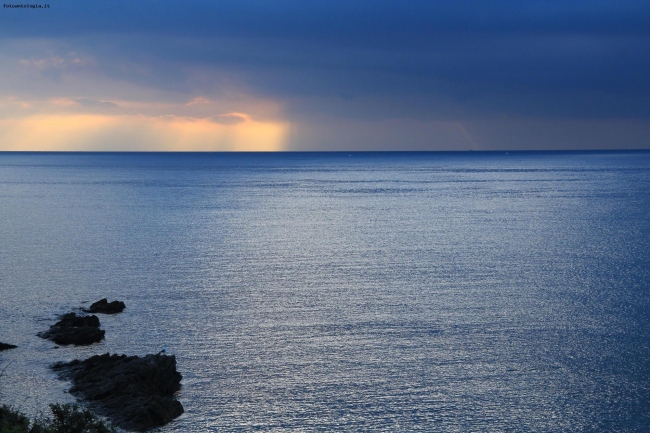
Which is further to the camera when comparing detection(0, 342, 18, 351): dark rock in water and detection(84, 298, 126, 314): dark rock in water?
detection(84, 298, 126, 314): dark rock in water

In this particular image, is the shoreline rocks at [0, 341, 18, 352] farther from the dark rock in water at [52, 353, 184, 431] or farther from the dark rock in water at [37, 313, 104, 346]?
the dark rock in water at [52, 353, 184, 431]

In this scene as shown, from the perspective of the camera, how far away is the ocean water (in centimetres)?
2528

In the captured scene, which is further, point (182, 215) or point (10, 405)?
point (182, 215)

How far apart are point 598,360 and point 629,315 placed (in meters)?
7.77

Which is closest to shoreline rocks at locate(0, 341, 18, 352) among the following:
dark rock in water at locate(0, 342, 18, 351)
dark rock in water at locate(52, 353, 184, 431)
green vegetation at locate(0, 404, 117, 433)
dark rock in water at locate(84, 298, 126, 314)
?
dark rock in water at locate(0, 342, 18, 351)

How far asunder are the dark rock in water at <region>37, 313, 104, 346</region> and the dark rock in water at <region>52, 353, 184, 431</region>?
11.0 feet

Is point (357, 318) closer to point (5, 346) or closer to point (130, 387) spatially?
point (130, 387)

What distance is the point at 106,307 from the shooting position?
121 feet

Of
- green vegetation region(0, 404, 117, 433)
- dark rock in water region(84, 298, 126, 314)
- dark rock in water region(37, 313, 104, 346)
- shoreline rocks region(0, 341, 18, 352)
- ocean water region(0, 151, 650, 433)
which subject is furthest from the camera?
dark rock in water region(84, 298, 126, 314)

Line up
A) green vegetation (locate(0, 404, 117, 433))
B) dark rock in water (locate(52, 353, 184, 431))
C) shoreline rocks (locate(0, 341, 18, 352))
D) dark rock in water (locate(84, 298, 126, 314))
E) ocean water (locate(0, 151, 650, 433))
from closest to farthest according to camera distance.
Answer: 1. green vegetation (locate(0, 404, 117, 433))
2. dark rock in water (locate(52, 353, 184, 431))
3. ocean water (locate(0, 151, 650, 433))
4. shoreline rocks (locate(0, 341, 18, 352))
5. dark rock in water (locate(84, 298, 126, 314))

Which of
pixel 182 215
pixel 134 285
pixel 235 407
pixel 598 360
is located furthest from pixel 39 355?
pixel 182 215

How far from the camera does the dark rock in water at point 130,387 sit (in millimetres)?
23895

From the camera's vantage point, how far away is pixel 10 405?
24688 millimetres

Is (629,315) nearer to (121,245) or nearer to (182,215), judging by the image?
(121,245)
